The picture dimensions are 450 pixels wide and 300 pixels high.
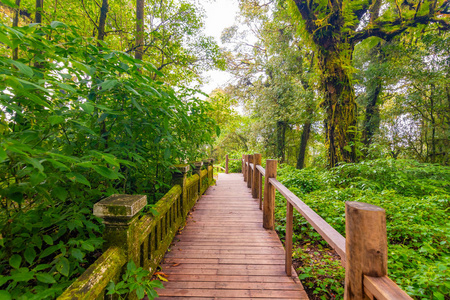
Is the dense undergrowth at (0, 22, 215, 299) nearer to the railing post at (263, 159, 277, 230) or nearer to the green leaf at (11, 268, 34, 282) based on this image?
the green leaf at (11, 268, 34, 282)

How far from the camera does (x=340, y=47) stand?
5859 millimetres

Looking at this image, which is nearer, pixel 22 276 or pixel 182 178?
pixel 22 276

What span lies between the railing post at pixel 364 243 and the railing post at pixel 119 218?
137 centimetres

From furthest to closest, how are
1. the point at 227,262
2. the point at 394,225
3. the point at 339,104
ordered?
the point at 339,104 → the point at 394,225 → the point at 227,262

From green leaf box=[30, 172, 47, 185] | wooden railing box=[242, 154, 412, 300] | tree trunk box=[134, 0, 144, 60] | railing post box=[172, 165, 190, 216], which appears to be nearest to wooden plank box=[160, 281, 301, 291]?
wooden railing box=[242, 154, 412, 300]

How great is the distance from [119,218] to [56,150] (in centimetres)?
62

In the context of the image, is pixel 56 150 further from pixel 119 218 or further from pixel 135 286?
pixel 135 286

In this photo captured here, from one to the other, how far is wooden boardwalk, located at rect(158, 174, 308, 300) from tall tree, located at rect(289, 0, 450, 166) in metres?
3.67

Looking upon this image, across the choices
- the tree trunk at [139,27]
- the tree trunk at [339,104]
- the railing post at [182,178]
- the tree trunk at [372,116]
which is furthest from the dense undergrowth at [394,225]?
the tree trunk at [139,27]

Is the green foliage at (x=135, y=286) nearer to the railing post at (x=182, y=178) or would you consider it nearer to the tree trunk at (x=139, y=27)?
the railing post at (x=182, y=178)

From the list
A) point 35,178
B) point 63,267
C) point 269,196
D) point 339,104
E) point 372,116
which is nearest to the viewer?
point 35,178

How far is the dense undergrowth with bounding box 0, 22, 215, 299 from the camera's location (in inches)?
38.1

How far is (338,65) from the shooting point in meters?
5.76

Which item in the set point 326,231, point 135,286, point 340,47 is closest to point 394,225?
point 326,231
